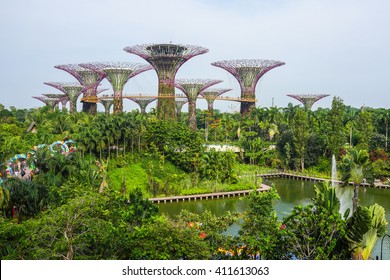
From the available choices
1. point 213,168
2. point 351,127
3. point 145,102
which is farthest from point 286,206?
point 145,102

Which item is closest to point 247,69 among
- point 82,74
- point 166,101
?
point 166,101

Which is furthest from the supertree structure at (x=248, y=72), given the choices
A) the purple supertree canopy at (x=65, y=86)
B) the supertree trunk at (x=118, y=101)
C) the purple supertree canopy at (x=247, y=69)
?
the purple supertree canopy at (x=65, y=86)

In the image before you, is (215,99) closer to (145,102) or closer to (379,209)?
(145,102)

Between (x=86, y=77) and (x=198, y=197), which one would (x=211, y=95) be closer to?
(x=86, y=77)

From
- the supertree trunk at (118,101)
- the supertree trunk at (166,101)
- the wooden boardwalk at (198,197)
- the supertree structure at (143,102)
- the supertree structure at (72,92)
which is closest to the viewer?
the wooden boardwalk at (198,197)

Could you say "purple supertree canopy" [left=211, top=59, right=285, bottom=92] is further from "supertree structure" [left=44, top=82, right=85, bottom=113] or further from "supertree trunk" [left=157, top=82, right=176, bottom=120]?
"supertree structure" [left=44, top=82, right=85, bottom=113]

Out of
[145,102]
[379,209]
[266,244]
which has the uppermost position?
[145,102]

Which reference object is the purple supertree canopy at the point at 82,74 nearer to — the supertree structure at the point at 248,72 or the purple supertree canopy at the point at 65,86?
the purple supertree canopy at the point at 65,86
